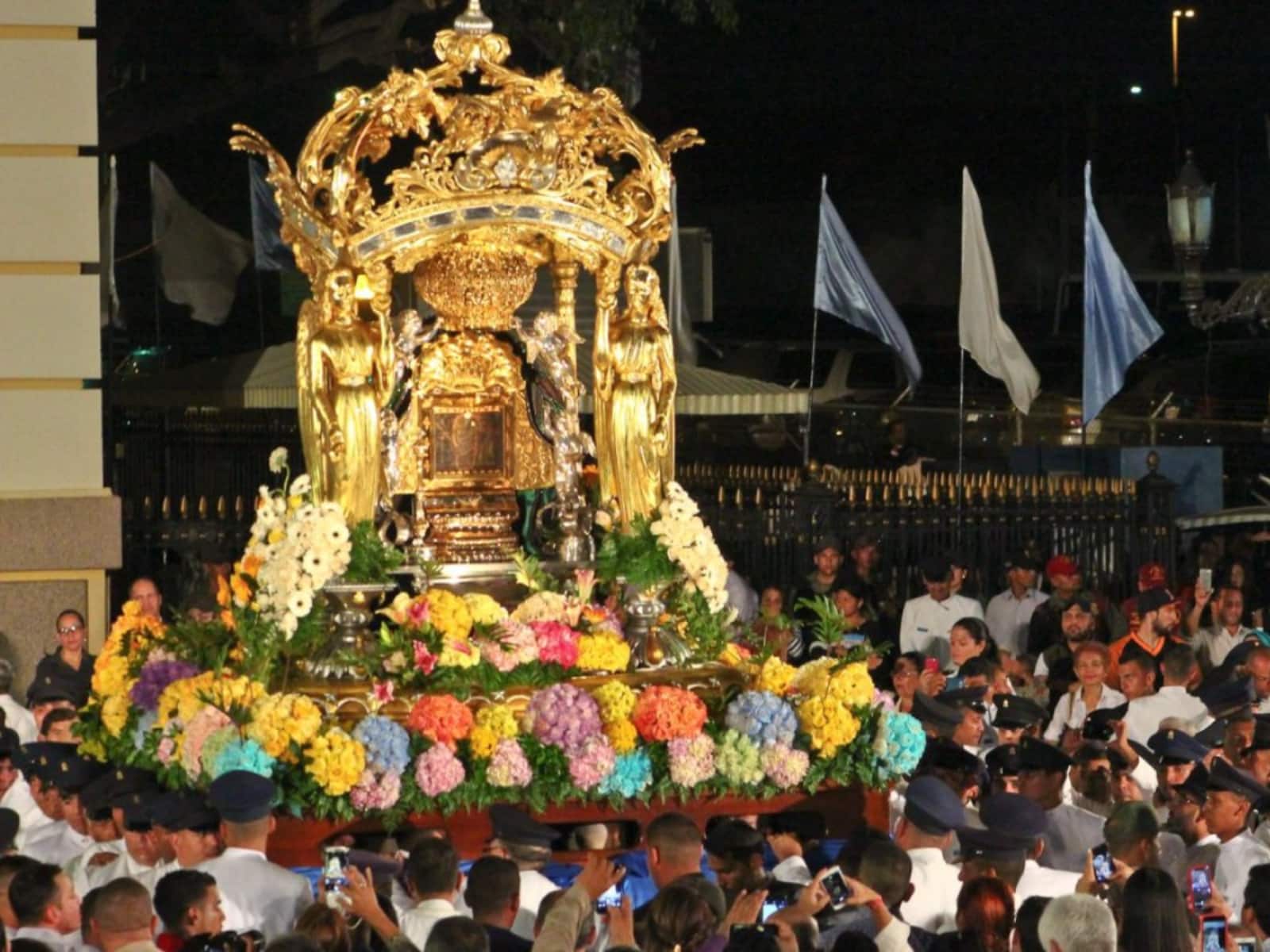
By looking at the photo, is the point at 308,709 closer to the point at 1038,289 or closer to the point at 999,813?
the point at 999,813

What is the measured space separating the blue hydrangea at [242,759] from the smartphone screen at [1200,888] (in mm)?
4527

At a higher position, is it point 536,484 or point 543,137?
point 543,137

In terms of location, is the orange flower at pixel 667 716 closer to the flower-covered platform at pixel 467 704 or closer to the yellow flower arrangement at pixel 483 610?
the flower-covered platform at pixel 467 704

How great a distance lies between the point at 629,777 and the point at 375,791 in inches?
50.4

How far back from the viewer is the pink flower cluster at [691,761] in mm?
14273

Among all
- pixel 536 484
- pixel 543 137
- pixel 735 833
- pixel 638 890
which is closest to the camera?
pixel 735 833

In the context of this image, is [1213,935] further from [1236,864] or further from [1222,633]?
[1222,633]

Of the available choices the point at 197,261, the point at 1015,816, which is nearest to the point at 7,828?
the point at 1015,816

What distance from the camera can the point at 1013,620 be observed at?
19.0 meters

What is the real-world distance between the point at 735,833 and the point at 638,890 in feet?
4.74

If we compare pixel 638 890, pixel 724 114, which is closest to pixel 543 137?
pixel 638 890

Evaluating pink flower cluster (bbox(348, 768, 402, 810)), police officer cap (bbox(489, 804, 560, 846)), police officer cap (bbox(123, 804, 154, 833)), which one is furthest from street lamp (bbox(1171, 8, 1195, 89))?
police officer cap (bbox(123, 804, 154, 833))

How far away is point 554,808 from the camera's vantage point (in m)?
14.2

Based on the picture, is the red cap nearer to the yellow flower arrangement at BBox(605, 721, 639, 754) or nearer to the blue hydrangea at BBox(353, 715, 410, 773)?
the yellow flower arrangement at BBox(605, 721, 639, 754)
